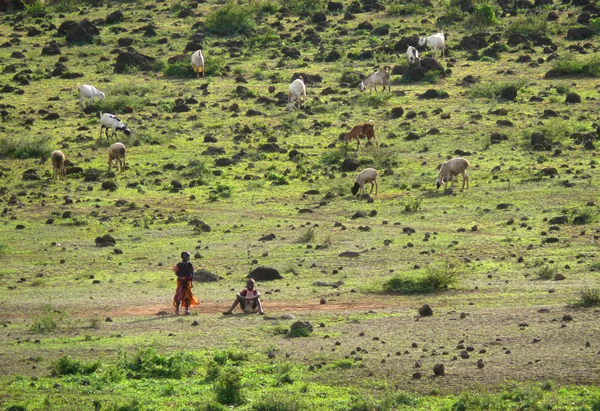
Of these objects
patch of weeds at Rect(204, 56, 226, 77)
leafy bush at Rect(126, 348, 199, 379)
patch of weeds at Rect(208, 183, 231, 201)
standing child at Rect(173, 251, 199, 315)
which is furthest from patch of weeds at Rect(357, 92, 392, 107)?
leafy bush at Rect(126, 348, 199, 379)

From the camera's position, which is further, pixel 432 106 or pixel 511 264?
pixel 432 106

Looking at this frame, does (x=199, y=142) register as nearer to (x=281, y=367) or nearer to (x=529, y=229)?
(x=529, y=229)

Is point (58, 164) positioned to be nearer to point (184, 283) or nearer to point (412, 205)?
point (412, 205)

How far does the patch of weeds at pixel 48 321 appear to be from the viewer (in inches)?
659

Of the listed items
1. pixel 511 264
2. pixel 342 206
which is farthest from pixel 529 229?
pixel 342 206

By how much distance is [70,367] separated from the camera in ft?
47.3

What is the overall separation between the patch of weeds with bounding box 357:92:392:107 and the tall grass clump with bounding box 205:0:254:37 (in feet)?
48.2

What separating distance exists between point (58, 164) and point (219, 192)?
4.29 meters

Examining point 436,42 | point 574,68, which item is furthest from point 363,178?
point 436,42

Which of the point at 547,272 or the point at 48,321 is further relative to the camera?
the point at 547,272

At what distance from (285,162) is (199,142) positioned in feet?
11.1

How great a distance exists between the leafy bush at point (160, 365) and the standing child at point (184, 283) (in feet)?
9.87

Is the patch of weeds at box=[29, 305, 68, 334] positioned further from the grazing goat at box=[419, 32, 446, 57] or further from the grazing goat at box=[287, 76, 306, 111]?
the grazing goat at box=[419, 32, 446, 57]

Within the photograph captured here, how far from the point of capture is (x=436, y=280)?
18688 mm
